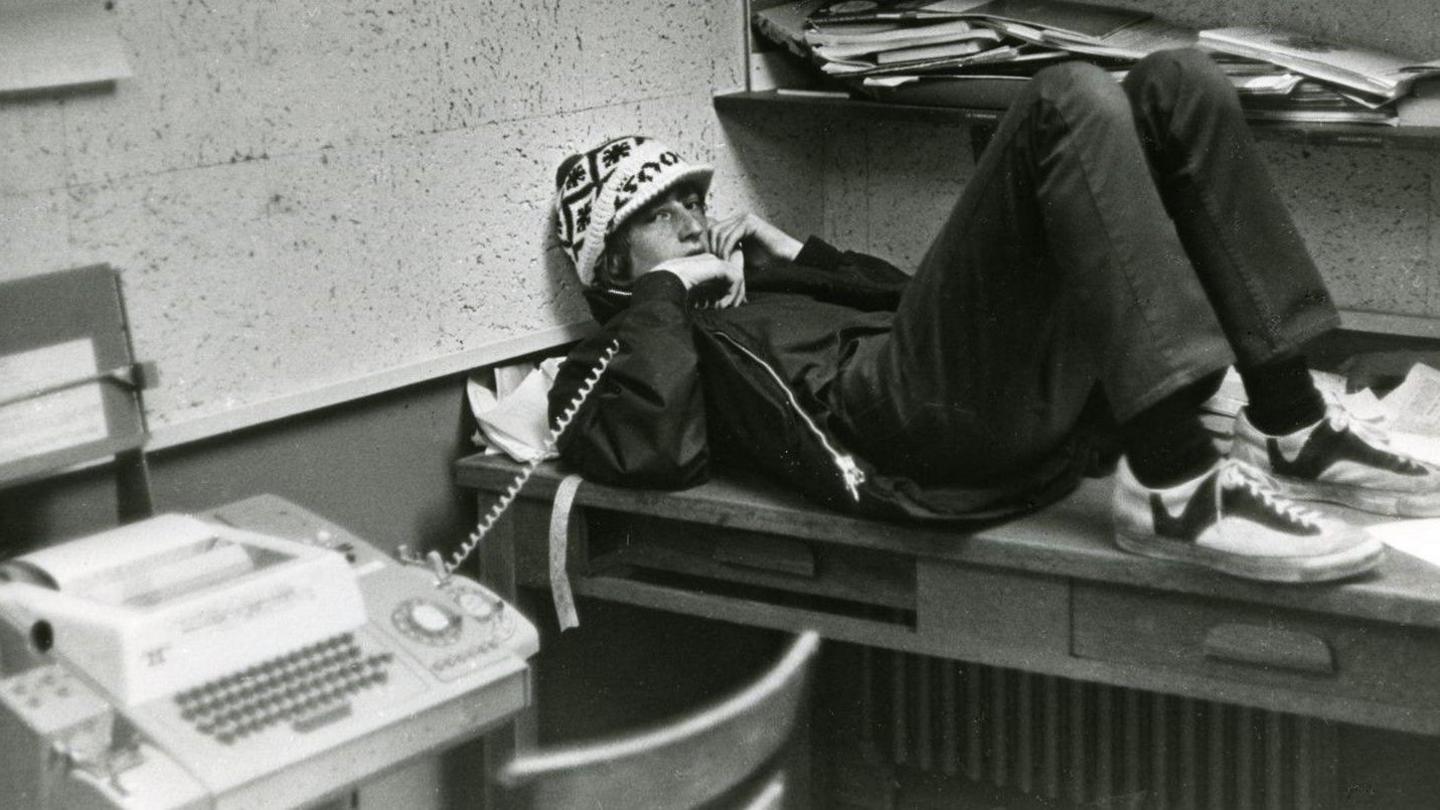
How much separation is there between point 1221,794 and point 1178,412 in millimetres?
828

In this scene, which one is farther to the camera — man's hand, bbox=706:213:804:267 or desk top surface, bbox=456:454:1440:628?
man's hand, bbox=706:213:804:267

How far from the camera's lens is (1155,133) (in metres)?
1.96

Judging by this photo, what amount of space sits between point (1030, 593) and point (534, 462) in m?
0.74

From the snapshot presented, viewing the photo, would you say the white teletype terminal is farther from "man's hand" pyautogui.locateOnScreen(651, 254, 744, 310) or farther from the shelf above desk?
the shelf above desk

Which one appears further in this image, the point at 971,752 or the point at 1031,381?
the point at 971,752

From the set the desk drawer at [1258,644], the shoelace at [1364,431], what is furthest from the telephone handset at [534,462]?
the shoelace at [1364,431]

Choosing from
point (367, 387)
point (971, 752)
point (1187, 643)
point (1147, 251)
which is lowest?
point (971, 752)

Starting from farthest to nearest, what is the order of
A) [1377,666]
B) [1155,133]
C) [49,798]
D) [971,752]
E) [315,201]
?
[971,752] < [315,201] < [1155,133] < [1377,666] < [49,798]

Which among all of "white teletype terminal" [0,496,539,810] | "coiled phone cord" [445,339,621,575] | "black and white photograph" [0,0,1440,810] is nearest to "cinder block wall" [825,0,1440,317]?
"black and white photograph" [0,0,1440,810]

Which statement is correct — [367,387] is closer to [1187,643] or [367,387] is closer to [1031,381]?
[1031,381]

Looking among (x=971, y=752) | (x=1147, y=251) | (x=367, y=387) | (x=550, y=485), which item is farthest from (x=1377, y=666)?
(x=367, y=387)

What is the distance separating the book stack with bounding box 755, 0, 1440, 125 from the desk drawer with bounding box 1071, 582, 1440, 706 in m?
0.84

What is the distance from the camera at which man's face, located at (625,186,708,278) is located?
241cm

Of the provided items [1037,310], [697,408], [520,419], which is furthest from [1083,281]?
[520,419]
